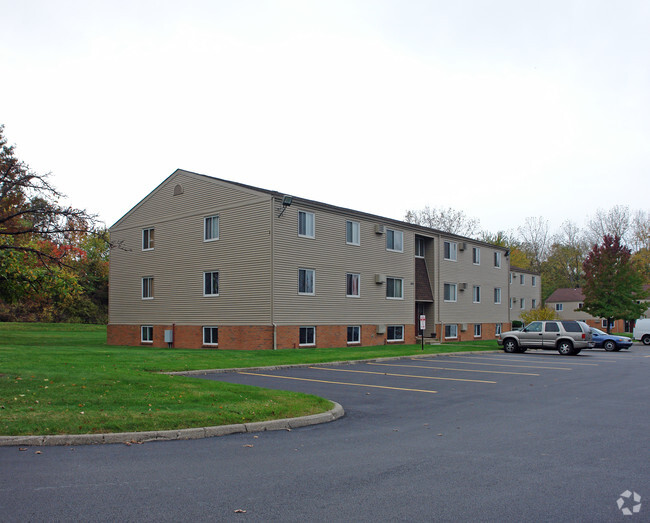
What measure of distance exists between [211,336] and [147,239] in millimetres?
8514

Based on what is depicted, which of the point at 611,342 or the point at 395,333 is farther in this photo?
the point at 395,333

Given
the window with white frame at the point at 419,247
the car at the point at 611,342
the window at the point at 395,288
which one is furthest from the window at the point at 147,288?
the car at the point at 611,342

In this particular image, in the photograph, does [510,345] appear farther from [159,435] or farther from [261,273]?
[159,435]

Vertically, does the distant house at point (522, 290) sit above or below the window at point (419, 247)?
below

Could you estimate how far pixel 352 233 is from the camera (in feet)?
112

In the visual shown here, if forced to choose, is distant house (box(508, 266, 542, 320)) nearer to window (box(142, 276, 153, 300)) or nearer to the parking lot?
window (box(142, 276, 153, 300))

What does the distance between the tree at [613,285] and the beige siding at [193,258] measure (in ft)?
127

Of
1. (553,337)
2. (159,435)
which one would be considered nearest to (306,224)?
(553,337)

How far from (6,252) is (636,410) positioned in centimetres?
1801

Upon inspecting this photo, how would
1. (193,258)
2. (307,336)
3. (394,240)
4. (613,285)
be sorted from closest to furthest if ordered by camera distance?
(307,336) < (193,258) < (394,240) < (613,285)

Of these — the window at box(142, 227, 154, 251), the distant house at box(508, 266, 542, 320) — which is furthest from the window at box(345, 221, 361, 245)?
the distant house at box(508, 266, 542, 320)

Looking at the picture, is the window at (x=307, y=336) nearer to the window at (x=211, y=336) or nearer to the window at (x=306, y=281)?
the window at (x=306, y=281)

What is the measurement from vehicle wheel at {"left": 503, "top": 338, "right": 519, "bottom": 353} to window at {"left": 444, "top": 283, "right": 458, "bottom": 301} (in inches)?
420

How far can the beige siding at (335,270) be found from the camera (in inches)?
1158
